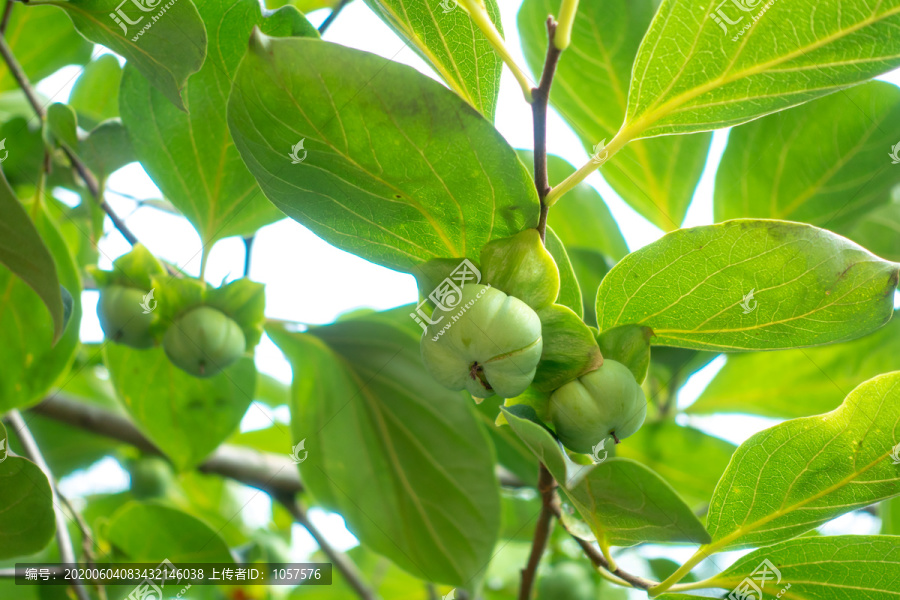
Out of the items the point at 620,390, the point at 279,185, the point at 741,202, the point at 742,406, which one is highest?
the point at 741,202

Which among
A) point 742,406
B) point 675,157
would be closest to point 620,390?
point 675,157

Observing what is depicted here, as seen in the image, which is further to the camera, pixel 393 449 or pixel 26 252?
Result: pixel 393 449

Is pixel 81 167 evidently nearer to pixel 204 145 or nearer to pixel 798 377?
pixel 204 145

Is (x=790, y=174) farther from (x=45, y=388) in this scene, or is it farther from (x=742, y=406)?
(x=45, y=388)

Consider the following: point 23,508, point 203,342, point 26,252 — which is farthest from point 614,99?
point 23,508

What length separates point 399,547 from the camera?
94 centimetres

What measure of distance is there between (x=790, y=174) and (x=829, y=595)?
2.00ft

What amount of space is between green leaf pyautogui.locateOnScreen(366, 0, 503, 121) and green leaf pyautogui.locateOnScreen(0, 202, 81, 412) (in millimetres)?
663

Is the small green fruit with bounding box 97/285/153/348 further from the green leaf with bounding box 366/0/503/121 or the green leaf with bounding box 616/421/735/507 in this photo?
the green leaf with bounding box 616/421/735/507

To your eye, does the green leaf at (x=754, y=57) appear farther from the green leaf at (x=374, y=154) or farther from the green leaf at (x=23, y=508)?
the green leaf at (x=23, y=508)

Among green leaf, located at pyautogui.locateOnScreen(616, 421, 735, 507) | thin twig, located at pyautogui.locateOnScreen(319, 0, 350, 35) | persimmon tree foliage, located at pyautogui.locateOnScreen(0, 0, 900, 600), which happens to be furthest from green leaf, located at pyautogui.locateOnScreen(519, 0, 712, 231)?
green leaf, located at pyautogui.locateOnScreen(616, 421, 735, 507)

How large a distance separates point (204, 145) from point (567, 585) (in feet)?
2.74

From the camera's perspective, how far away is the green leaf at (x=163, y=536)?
105cm

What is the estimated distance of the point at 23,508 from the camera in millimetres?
676
